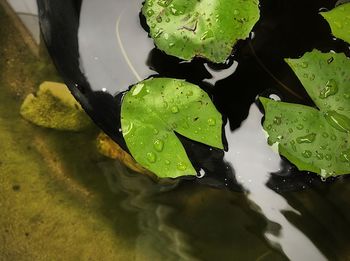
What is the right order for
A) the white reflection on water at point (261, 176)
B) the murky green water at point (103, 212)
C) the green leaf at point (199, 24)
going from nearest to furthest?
the green leaf at point (199, 24)
the white reflection on water at point (261, 176)
the murky green water at point (103, 212)

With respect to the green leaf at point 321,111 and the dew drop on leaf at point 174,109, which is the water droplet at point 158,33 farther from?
the green leaf at point 321,111

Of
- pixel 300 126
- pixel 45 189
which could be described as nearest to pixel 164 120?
pixel 300 126

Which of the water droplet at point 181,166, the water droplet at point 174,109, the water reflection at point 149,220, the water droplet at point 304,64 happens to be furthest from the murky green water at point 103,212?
the water droplet at point 304,64

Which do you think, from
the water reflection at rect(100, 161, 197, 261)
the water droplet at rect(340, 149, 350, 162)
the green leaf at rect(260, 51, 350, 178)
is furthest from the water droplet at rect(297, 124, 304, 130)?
the water reflection at rect(100, 161, 197, 261)

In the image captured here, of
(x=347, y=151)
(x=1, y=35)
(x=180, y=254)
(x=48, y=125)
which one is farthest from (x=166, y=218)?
(x=1, y=35)

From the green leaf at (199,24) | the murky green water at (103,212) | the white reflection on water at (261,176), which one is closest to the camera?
the green leaf at (199,24)

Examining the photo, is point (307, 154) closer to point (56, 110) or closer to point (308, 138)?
point (308, 138)

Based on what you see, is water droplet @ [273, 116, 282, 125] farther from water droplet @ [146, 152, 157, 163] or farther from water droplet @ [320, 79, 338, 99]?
water droplet @ [146, 152, 157, 163]
